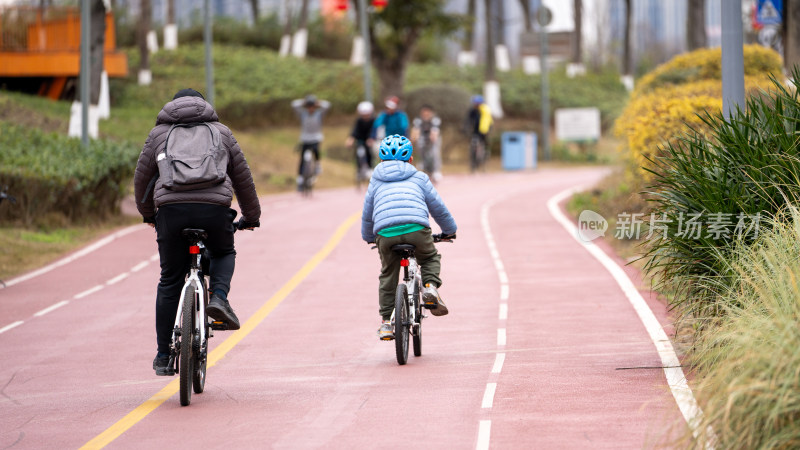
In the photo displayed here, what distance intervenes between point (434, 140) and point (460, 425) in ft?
85.3

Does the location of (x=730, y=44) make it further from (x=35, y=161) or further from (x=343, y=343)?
(x=35, y=161)

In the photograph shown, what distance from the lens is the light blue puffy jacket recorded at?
430 inches

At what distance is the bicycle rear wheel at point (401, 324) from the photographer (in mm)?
10594

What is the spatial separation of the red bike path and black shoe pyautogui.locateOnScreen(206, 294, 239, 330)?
0.57 m

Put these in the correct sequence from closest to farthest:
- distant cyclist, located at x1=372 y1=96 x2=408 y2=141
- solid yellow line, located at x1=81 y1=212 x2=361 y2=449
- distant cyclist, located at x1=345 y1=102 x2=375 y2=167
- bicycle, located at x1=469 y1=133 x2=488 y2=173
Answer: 1. solid yellow line, located at x1=81 y1=212 x2=361 y2=449
2. distant cyclist, located at x1=372 y1=96 x2=408 y2=141
3. distant cyclist, located at x1=345 y1=102 x2=375 y2=167
4. bicycle, located at x1=469 y1=133 x2=488 y2=173

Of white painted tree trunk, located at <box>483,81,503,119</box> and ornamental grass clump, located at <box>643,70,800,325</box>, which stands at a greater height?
white painted tree trunk, located at <box>483,81,503,119</box>

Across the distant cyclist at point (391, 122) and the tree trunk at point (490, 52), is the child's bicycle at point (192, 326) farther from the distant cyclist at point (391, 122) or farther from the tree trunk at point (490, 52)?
the tree trunk at point (490, 52)

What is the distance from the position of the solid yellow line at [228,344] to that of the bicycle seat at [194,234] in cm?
122

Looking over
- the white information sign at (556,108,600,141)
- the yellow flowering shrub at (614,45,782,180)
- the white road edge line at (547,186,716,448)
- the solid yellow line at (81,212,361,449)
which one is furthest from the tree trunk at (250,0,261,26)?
the white road edge line at (547,186,716,448)

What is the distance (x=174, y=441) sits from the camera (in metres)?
8.19

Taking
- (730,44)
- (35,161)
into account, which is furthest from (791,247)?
(35,161)

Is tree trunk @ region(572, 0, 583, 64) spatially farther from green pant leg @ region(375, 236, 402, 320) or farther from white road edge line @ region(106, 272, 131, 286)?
green pant leg @ region(375, 236, 402, 320)

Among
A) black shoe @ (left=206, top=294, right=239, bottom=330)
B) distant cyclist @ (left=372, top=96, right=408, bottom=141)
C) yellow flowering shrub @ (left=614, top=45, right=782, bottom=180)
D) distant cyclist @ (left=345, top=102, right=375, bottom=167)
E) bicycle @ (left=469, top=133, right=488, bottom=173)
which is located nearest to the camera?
black shoe @ (left=206, top=294, right=239, bottom=330)

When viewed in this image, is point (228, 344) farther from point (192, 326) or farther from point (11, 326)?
point (192, 326)
